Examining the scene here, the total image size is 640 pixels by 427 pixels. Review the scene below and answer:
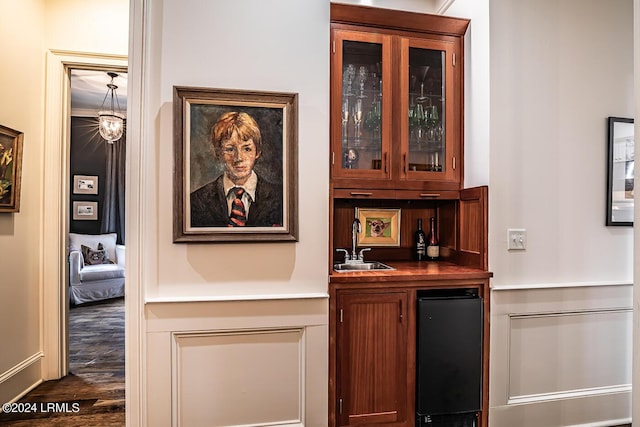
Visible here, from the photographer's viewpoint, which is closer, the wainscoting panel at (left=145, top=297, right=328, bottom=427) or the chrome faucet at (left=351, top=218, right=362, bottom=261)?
the wainscoting panel at (left=145, top=297, right=328, bottom=427)

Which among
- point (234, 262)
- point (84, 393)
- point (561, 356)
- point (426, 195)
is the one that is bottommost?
point (84, 393)

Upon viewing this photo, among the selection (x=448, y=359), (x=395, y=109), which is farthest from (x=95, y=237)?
(x=448, y=359)

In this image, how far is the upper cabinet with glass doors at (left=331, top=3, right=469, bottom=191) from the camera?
216cm

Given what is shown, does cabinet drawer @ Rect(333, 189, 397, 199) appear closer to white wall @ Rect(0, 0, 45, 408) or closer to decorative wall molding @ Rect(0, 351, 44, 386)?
white wall @ Rect(0, 0, 45, 408)

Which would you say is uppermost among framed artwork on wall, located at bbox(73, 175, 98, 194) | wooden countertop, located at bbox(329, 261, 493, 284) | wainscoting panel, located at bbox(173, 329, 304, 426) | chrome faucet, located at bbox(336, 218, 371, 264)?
framed artwork on wall, located at bbox(73, 175, 98, 194)

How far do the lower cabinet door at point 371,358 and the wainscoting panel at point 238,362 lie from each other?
0.35 ft

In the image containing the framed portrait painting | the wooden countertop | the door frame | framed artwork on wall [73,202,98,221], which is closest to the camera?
the framed portrait painting

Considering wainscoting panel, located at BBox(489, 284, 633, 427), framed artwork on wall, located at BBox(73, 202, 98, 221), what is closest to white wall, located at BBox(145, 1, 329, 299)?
wainscoting panel, located at BBox(489, 284, 633, 427)

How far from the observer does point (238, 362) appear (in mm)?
1879

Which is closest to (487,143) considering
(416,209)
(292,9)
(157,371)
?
(416,209)

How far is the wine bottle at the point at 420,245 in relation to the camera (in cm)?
254

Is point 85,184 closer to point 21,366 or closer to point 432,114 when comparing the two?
point 21,366

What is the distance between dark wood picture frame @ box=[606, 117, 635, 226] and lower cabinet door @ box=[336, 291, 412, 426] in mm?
1486

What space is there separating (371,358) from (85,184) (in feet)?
18.6
